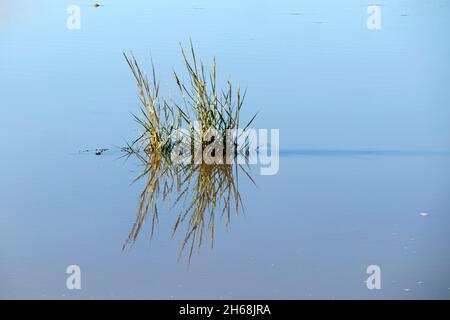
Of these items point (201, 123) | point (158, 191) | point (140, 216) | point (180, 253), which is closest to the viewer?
point (180, 253)

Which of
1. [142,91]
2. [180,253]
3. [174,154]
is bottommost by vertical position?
[180,253]

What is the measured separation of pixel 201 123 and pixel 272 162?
470mm

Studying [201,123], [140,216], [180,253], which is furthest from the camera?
[201,123]

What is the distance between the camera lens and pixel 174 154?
18.0ft

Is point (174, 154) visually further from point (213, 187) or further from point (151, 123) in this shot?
point (213, 187)

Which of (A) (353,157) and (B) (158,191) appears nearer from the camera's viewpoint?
(B) (158,191)

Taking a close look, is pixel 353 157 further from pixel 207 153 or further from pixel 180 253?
pixel 180 253

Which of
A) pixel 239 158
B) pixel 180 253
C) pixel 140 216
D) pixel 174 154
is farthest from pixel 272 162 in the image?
pixel 180 253

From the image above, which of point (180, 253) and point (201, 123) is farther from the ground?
point (201, 123)

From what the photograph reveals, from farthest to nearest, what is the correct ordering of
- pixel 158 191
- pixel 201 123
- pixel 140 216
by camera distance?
pixel 201 123, pixel 158 191, pixel 140 216

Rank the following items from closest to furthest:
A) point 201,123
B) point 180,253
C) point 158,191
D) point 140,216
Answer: point 180,253 < point 140,216 < point 158,191 < point 201,123

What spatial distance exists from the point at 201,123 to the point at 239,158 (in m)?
0.31

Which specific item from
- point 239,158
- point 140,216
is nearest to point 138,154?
point 239,158

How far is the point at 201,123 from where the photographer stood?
5.30m
